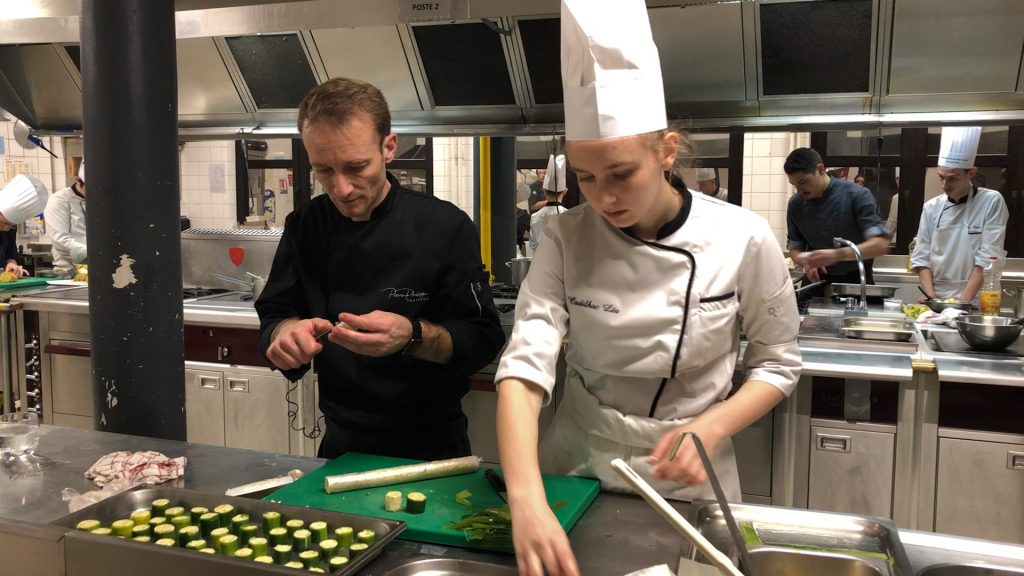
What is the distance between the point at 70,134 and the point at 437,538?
190 inches

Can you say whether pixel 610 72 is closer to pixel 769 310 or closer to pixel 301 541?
pixel 769 310

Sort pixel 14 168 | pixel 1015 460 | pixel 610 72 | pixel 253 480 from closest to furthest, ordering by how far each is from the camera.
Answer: pixel 610 72
pixel 253 480
pixel 1015 460
pixel 14 168

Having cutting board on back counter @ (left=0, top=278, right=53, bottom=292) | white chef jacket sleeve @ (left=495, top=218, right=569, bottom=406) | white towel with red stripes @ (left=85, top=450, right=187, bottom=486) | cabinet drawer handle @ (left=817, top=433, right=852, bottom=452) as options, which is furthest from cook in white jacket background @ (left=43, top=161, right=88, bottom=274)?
white chef jacket sleeve @ (left=495, top=218, right=569, bottom=406)

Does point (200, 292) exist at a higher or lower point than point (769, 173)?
lower

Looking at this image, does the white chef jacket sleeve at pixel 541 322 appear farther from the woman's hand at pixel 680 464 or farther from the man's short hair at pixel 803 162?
the man's short hair at pixel 803 162

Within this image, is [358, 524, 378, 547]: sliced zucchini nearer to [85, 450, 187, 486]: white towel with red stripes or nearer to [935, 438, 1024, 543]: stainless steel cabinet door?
[85, 450, 187, 486]: white towel with red stripes

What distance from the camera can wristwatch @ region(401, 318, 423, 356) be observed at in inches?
68.9

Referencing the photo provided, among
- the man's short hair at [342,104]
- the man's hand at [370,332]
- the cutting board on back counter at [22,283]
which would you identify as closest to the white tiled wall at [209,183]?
the cutting board on back counter at [22,283]

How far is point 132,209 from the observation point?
6.64ft

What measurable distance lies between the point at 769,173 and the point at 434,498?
5946 mm

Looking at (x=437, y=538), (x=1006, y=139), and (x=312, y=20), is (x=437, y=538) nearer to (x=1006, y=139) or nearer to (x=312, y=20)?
(x=312, y=20)

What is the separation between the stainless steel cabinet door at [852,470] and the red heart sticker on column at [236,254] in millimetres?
3291

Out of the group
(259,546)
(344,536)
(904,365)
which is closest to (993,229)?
(904,365)

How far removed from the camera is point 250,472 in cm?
164
